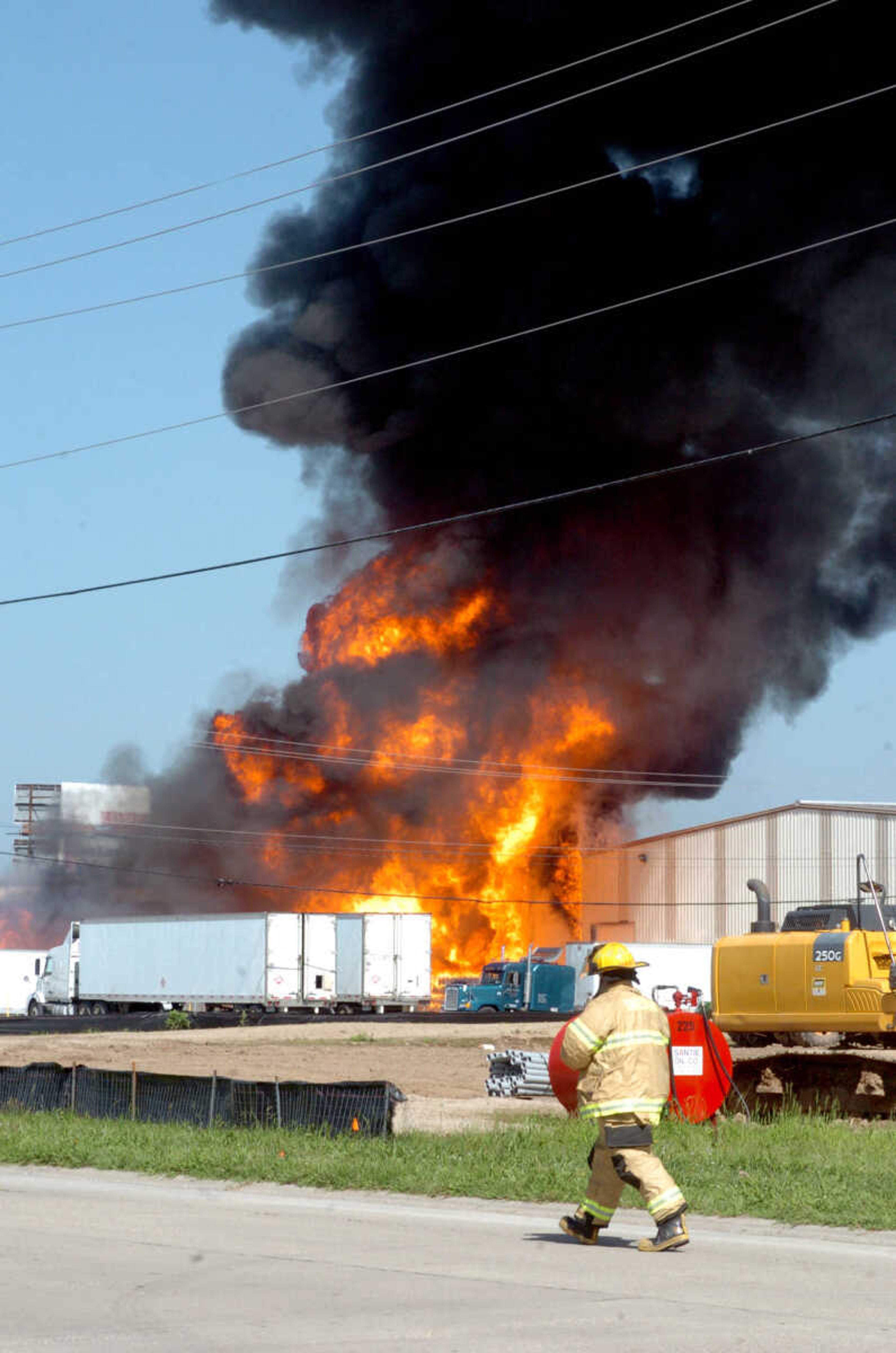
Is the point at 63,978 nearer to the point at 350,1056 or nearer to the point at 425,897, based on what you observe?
the point at 425,897

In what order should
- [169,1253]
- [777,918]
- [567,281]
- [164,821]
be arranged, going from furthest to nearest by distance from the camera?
[164,821] < [777,918] < [567,281] < [169,1253]

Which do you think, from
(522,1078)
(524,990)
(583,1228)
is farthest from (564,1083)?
(524,990)

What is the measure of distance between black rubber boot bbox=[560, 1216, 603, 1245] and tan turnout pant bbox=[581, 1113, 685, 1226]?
0.04 metres

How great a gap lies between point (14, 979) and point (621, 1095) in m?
73.8

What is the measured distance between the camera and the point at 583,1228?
1097 centimetres

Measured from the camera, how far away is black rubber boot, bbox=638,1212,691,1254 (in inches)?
410

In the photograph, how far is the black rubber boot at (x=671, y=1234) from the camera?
10406 millimetres

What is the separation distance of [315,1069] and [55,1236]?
21.3m

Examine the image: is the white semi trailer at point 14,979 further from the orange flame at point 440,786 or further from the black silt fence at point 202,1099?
the black silt fence at point 202,1099

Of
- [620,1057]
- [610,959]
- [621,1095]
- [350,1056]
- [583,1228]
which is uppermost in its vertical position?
[610,959]

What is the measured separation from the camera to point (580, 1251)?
35.4 feet

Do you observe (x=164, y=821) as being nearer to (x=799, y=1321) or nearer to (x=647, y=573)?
(x=647, y=573)

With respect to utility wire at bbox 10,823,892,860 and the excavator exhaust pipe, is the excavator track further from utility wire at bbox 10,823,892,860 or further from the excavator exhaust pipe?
utility wire at bbox 10,823,892,860

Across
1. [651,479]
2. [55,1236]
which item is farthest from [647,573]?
[55,1236]
